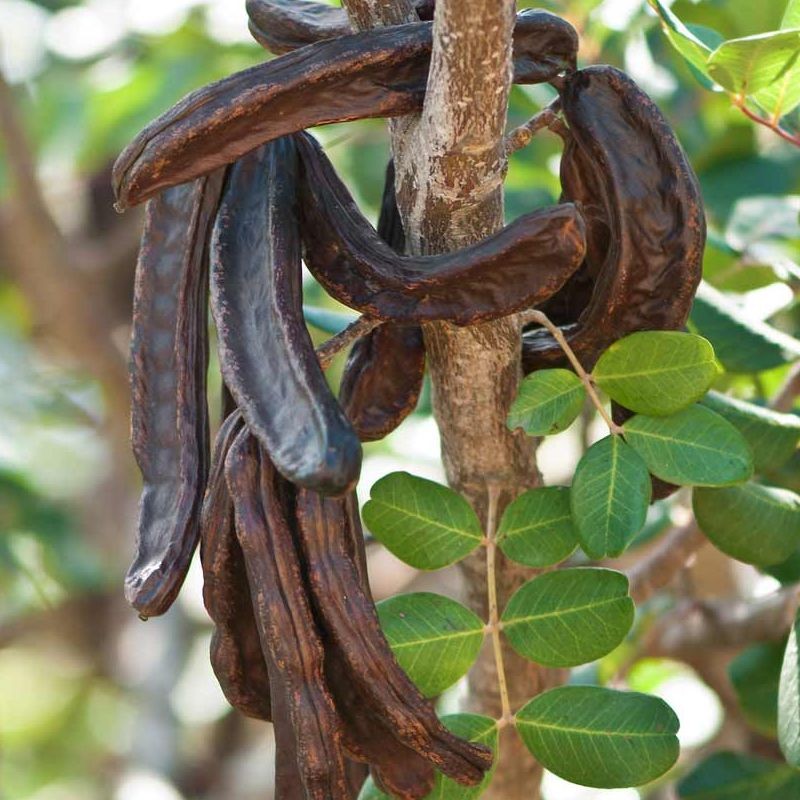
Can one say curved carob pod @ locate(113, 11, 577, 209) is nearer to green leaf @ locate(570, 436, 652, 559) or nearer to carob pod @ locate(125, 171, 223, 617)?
carob pod @ locate(125, 171, 223, 617)

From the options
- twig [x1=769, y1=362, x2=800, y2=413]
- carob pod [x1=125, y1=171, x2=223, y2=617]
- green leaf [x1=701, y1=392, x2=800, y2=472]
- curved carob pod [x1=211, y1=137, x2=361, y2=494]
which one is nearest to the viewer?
curved carob pod [x1=211, y1=137, x2=361, y2=494]

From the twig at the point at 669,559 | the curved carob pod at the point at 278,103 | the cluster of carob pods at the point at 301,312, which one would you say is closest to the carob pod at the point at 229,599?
the cluster of carob pods at the point at 301,312

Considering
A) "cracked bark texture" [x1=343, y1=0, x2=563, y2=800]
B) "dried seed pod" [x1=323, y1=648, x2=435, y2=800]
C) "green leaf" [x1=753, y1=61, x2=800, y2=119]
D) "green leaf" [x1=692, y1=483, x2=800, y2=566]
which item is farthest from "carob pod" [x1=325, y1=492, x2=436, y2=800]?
"green leaf" [x1=753, y1=61, x2=800, y2=119]

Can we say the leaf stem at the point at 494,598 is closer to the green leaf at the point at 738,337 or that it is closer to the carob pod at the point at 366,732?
the carob pod at the point at 366,732

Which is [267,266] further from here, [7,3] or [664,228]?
[7,3]

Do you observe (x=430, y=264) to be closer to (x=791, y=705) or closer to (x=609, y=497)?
(x=609, y=497)

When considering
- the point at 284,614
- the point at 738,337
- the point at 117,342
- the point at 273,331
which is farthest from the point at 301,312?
the point at 117,342

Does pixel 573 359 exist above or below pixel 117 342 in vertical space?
above

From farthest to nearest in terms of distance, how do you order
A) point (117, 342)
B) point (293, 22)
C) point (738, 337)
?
1. point (117, 342)
2. point (738, 337)
3. point (293, 22)
